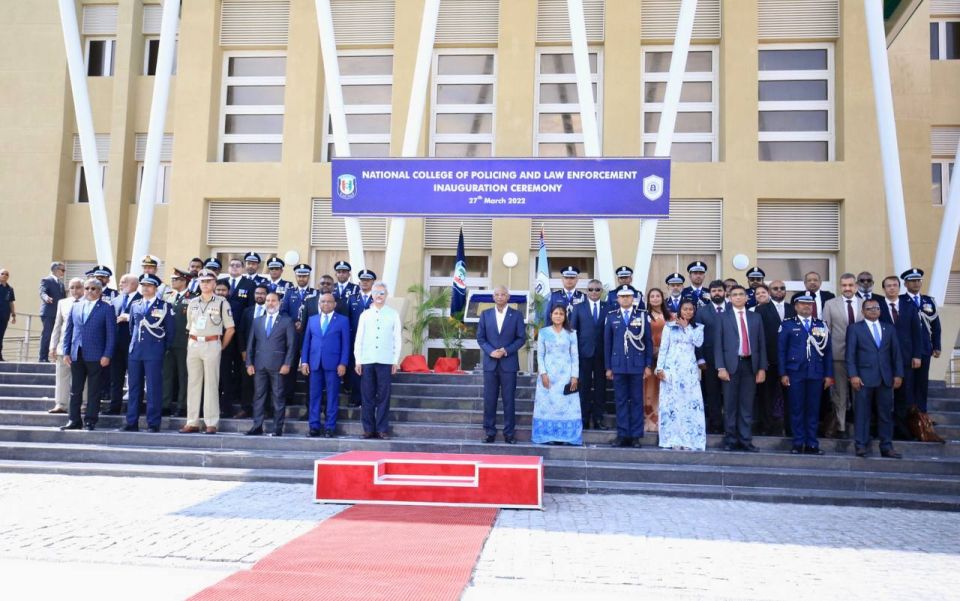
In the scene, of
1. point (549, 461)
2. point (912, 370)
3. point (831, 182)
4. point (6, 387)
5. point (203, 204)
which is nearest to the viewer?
point (549, 461)

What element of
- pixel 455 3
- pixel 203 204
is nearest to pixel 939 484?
pixel 455 3

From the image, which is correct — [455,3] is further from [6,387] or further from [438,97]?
[6,387]

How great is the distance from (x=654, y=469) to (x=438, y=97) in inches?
441

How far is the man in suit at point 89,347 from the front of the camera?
9445 mm

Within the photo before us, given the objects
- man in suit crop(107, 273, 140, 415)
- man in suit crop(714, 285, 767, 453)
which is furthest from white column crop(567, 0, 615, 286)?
man in suit crop(107, 273, 140, 415)

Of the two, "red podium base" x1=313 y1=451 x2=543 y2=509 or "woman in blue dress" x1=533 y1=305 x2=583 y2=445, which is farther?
"woman in blue dress" x1=533 y1=305 x2=583 y2=445

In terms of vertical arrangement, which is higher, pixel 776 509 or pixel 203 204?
pixel 203 204

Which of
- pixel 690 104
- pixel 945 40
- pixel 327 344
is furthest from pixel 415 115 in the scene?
pixel 945 40

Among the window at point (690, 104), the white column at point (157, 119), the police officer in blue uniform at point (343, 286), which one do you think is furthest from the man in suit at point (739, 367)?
the white column at point (157, 119)

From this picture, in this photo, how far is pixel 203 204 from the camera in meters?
17.0

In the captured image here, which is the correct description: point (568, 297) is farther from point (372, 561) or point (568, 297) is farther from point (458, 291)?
point (372, 561)

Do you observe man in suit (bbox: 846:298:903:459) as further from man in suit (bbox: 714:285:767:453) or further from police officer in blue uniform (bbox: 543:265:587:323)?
police officer in blue uniform (bbox: 543:265:587:323)

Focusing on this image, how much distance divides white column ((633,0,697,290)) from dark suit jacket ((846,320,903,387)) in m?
4.24

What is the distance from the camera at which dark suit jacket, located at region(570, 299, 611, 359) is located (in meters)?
9.63
